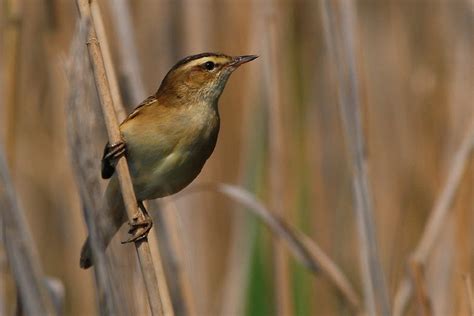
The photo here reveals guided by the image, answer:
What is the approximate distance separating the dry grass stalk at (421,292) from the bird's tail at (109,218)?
73cm

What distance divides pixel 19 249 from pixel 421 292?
990 mm

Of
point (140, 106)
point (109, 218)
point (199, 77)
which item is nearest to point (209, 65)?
point (199, 77)

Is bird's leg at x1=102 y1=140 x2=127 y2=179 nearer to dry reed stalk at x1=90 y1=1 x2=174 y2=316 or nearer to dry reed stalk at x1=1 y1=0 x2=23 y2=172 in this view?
dry reed stalk at x1=90 y1=1 x2=174 y2=316

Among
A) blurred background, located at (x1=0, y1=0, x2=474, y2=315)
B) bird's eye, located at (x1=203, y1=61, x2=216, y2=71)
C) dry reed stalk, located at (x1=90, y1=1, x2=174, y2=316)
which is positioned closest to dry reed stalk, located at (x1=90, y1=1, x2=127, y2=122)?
dry reed stalk, located at (x1=90, y1=1, x2=174, y2=316)

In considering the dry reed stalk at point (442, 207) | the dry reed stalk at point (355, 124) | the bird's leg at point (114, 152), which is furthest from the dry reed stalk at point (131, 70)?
the dry reed stalk at point (442, 207)

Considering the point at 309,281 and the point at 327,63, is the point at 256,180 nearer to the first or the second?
the point at 309,281

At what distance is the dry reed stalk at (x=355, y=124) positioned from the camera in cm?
204

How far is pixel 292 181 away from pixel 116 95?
2.98ft

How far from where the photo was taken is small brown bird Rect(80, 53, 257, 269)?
78.7 inches

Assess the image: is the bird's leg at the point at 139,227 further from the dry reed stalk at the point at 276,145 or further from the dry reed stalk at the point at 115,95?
the dry reed stalk at the point at 276,145

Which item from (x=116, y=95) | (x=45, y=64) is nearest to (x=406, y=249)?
(x=45, y=64)

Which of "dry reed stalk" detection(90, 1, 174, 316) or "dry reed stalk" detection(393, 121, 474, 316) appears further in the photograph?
"dry reed stalk" detection(393, 121, 474, 316)

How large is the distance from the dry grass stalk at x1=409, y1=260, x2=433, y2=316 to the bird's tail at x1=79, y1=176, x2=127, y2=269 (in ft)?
2.40

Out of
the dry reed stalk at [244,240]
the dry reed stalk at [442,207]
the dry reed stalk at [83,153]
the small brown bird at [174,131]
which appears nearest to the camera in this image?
the dry reed stalk at [83,153]
